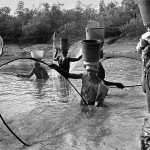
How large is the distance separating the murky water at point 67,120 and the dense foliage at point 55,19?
49.3 feet

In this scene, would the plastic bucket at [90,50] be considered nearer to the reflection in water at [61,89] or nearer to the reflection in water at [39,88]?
the reflection in water at [61,89]

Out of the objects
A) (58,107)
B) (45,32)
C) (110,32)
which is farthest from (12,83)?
(45,32)

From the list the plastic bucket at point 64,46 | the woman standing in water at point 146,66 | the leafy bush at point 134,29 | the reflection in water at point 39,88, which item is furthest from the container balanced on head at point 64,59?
the leafy bush at point 134,29

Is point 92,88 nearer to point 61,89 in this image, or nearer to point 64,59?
point 61,89

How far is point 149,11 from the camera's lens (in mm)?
2789

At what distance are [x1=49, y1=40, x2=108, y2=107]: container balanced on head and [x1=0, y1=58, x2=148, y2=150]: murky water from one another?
0.70 ft

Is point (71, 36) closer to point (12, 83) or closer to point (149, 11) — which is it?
point (12, 83)

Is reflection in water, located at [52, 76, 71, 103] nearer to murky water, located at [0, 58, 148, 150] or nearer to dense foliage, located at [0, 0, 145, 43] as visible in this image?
murky water, located at [0, 58, 148, 150]

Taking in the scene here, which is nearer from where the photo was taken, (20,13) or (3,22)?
(3,22)

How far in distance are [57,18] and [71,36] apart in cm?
1402

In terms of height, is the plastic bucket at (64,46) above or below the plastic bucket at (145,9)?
below

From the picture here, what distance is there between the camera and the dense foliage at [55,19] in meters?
23.1

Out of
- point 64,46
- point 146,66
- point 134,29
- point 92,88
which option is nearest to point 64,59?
point 64,46

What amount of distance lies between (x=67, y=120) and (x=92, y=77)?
88cm
